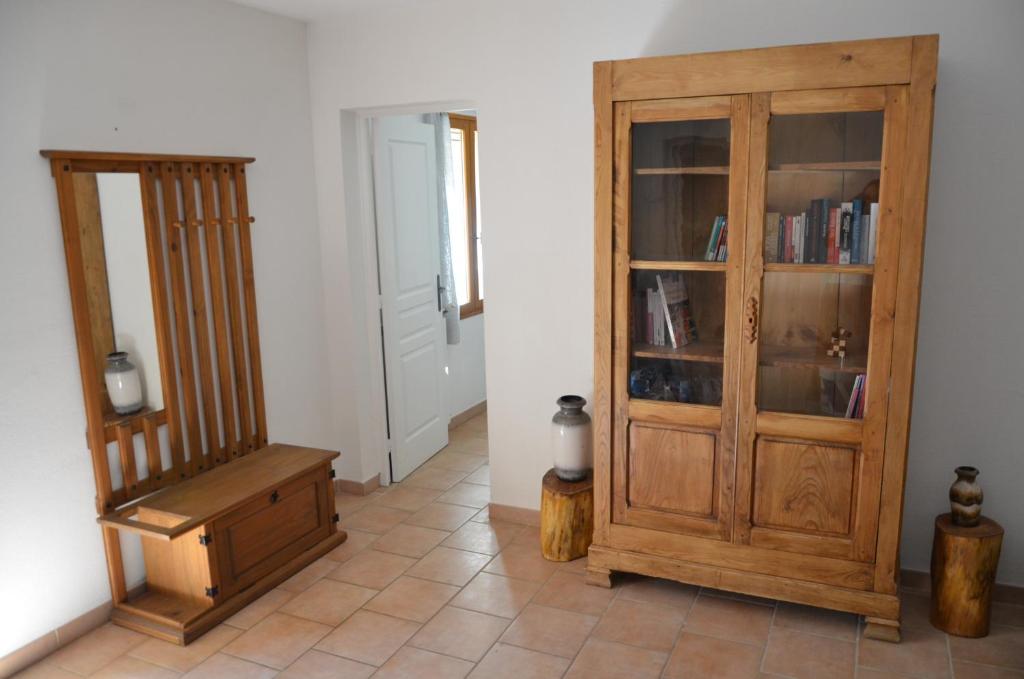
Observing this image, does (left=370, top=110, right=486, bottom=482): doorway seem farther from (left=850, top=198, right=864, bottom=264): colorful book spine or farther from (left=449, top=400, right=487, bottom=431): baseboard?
(left=850, top=198, right=864, bottom=264): colorful book spine

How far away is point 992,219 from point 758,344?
3.30 ft

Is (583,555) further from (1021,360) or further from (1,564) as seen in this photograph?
(1,564)

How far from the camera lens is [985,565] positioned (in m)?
2.83

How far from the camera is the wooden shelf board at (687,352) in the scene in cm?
303

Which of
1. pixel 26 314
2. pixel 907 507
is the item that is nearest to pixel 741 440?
pixel 907 507

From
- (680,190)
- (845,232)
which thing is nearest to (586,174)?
(680,190)

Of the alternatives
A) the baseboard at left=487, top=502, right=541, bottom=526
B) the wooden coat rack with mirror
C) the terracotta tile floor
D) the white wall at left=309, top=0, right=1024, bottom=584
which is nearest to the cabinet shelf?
the white wall at left=309, top=0, right=1024, bottom=584

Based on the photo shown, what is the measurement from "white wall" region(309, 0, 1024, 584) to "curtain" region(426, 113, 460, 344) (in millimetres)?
995

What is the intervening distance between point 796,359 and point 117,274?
2.65 meters

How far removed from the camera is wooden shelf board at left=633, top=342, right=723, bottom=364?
3.03 metres

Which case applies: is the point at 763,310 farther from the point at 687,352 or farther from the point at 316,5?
the point at 316,5

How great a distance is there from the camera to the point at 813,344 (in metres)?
2.90

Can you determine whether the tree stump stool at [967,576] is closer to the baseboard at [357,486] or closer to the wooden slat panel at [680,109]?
the wooden slat panel at [680,109]

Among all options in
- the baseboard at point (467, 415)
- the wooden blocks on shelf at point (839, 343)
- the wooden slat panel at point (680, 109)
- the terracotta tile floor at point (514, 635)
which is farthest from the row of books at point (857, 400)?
the baseboard at point (467, 415)
